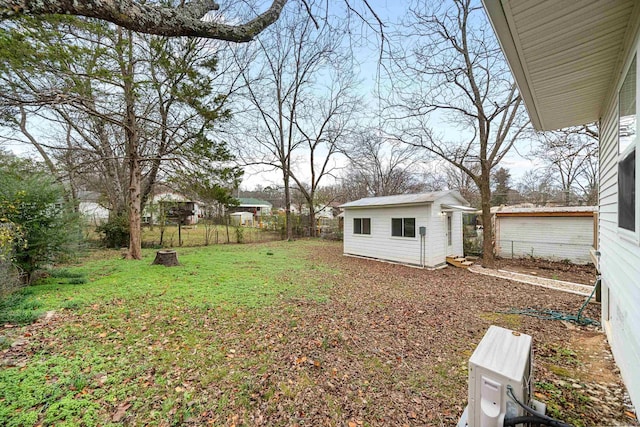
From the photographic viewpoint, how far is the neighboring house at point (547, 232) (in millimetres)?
8531

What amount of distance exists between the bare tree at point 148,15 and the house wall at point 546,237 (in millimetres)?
11630

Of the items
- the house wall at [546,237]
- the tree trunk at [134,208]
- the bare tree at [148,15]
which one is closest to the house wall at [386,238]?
the house wall at [546,237]

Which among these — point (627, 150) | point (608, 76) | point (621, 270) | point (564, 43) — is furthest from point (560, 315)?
point (564, 43)

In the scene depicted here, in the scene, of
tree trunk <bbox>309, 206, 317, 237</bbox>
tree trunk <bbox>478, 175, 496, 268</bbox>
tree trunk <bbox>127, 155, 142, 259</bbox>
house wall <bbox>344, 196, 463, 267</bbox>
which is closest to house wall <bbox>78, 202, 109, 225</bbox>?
tree trunk <bbox>127, 155, 142, 259</bbox>

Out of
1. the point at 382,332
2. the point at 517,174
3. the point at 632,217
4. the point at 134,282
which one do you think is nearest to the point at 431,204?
the point at 382,332

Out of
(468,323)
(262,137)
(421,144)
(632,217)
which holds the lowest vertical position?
(468,323)

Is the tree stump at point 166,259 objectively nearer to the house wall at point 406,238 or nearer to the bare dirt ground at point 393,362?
the bare dirt ground at point 393,362

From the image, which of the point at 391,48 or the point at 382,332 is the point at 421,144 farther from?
the point at 382,332

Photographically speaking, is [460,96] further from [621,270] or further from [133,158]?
[133,158]

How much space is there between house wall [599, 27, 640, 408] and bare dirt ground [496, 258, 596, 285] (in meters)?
4.71

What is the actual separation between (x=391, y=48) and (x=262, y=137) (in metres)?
13.5

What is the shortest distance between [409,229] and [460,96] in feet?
15.9

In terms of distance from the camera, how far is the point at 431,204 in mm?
7680

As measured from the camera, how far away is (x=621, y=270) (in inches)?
87.6
